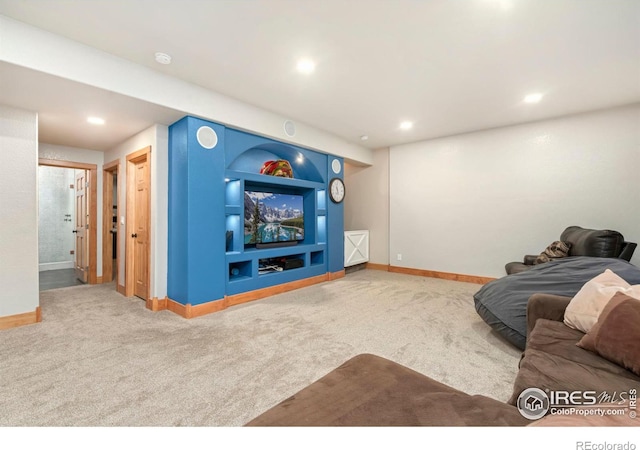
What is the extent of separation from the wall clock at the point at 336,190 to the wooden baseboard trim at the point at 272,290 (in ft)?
4.52

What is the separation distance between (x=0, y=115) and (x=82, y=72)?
1.17 m

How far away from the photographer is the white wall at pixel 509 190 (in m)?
3.68

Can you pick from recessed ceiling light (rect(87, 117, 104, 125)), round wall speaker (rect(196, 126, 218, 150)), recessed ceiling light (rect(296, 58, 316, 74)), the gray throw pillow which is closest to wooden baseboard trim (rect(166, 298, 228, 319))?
round wall speaker (rect(196, 126, 218, 150))

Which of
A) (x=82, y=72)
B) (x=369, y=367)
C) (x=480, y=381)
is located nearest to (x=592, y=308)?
(x=480, y=381)

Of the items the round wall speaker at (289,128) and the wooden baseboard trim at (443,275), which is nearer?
the round wall speaker at (289,128)

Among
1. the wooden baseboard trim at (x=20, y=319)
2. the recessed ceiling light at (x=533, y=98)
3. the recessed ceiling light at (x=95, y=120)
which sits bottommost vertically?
the wooden baseboard trim at (x=20, y=319)

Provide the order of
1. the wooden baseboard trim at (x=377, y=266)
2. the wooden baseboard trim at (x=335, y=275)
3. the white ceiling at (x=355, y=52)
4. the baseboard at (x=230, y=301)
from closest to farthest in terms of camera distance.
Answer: the white ceiling at (x=355, y=52)
the baseboard at (x=230, y=301)
the wooden baseboard trim at (x=335, y=275)
the wooden baseboard trim at (x=377, y=266)

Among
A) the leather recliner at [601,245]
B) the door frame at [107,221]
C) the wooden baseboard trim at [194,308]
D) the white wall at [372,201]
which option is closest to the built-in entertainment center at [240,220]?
the wooden baseboard trim at [194,308]

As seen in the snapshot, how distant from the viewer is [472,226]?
4.75 metres

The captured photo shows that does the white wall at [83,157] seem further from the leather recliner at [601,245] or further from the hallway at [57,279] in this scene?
the leather recliner at [601,245]

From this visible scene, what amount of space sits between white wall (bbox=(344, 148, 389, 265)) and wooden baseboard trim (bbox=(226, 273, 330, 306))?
1.66 meters

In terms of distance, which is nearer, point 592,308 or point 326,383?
point 326,383

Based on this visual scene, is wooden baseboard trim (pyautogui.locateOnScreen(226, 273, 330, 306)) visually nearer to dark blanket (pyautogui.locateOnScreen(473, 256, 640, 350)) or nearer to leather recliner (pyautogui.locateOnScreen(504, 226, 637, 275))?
dark blanket (pyautogui.locateOnScreen(473, 256, 640, 350))
